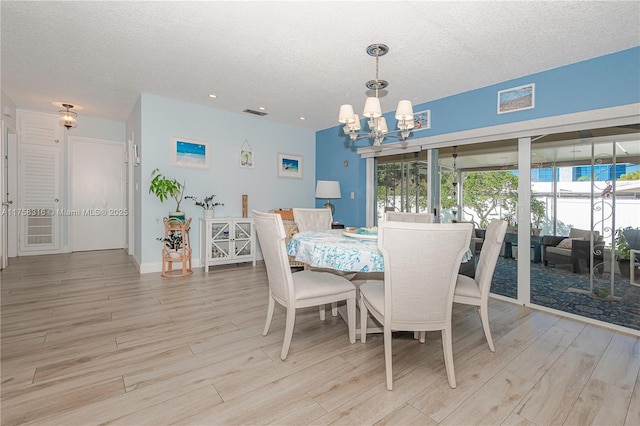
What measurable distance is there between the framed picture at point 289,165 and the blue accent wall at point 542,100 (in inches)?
37.4

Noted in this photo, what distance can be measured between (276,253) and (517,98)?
2.98 metres

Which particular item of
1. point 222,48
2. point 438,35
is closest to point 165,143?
point 222,48

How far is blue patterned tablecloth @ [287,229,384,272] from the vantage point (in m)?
1.91

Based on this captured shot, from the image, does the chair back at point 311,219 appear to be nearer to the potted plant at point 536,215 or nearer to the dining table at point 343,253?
the dining table at point 343,253

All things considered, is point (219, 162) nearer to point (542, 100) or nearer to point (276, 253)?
point (276, 253)

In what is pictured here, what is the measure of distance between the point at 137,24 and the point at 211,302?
2.46m

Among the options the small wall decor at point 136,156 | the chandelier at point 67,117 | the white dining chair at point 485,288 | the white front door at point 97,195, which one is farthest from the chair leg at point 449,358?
the white front door at point 97,195

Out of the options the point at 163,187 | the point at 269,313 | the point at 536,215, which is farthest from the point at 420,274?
the point at 163,187

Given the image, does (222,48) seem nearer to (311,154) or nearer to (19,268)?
(311,154)

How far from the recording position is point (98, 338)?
7.39 ft

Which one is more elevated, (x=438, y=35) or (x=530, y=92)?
(x=438, y=35)

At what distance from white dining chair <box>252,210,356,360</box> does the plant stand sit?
2303 millimetres

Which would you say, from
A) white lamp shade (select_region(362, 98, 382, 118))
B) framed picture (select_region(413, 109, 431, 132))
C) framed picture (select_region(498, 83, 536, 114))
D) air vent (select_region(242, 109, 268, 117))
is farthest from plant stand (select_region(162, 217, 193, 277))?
framed picture (select_region(498, 83, 536, 114))

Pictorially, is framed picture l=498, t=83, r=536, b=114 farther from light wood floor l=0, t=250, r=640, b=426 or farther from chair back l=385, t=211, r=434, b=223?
light wood floor l=0, t=250, r=640, b=426
